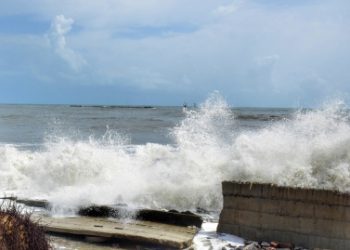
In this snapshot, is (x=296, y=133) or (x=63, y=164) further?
(x=63, y=164)

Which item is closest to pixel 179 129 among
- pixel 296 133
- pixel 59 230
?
pixel 296 133

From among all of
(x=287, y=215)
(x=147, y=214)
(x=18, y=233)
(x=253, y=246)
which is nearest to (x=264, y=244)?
(x=253, y=246)

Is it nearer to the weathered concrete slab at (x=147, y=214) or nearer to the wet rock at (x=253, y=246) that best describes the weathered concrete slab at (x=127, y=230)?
the weathered concrete slab at (x=147, y=214)

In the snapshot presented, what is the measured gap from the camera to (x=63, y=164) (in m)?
13.2

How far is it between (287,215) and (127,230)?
2511 millimetres

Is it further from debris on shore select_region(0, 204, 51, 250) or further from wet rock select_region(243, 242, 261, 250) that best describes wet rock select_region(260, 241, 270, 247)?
debris on shore select_region(0, 204, 51, 250)

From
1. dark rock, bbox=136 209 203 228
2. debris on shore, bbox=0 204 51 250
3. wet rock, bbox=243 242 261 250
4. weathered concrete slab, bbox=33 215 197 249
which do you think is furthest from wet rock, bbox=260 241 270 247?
debris on shore, bbox=0 204 51 250

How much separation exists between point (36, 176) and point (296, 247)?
7620mm

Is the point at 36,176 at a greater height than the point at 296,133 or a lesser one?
lesser

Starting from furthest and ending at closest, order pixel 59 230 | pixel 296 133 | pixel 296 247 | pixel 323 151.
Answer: pixel 296 133
pixel 323 151
pixel 59 230
pixel 296 247

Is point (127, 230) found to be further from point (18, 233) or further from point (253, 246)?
point (18, 233)

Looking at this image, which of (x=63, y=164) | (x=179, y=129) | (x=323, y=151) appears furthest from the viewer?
(x=179, y=129)

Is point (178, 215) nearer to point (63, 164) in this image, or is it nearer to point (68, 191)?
point (68, 191)

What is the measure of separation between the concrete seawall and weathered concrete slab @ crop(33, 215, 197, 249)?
81cm
